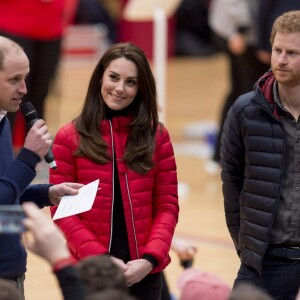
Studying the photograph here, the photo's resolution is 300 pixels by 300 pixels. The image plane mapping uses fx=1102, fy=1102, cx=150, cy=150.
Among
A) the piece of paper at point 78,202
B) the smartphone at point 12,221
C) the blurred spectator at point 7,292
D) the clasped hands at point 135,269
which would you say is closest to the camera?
the blurred spectator at point 7,292

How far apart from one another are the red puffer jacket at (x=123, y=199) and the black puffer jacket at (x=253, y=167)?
29 centimetres

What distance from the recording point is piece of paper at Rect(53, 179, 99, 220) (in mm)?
4215

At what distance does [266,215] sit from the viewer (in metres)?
4.72

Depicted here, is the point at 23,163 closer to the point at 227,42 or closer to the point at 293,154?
the point at 293,154

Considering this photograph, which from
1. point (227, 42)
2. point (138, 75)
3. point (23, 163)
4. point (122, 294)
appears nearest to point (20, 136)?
point (227, 42)

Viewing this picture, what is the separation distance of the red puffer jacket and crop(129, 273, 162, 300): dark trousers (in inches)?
3.6

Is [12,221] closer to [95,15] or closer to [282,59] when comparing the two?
[282,59]

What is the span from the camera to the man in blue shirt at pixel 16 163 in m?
4.10

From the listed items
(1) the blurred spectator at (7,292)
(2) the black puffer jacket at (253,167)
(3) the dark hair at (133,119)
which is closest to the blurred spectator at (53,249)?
(1) the blurred spectator at (7,292)

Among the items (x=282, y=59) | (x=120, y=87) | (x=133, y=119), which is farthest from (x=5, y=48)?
(x=282, y=59)

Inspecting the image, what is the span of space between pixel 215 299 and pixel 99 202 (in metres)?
0.91

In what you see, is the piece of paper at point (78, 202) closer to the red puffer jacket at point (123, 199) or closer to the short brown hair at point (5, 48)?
the red puffer jacket at point (123, 199)

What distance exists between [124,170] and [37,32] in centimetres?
367

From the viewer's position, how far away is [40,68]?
8.38 m
